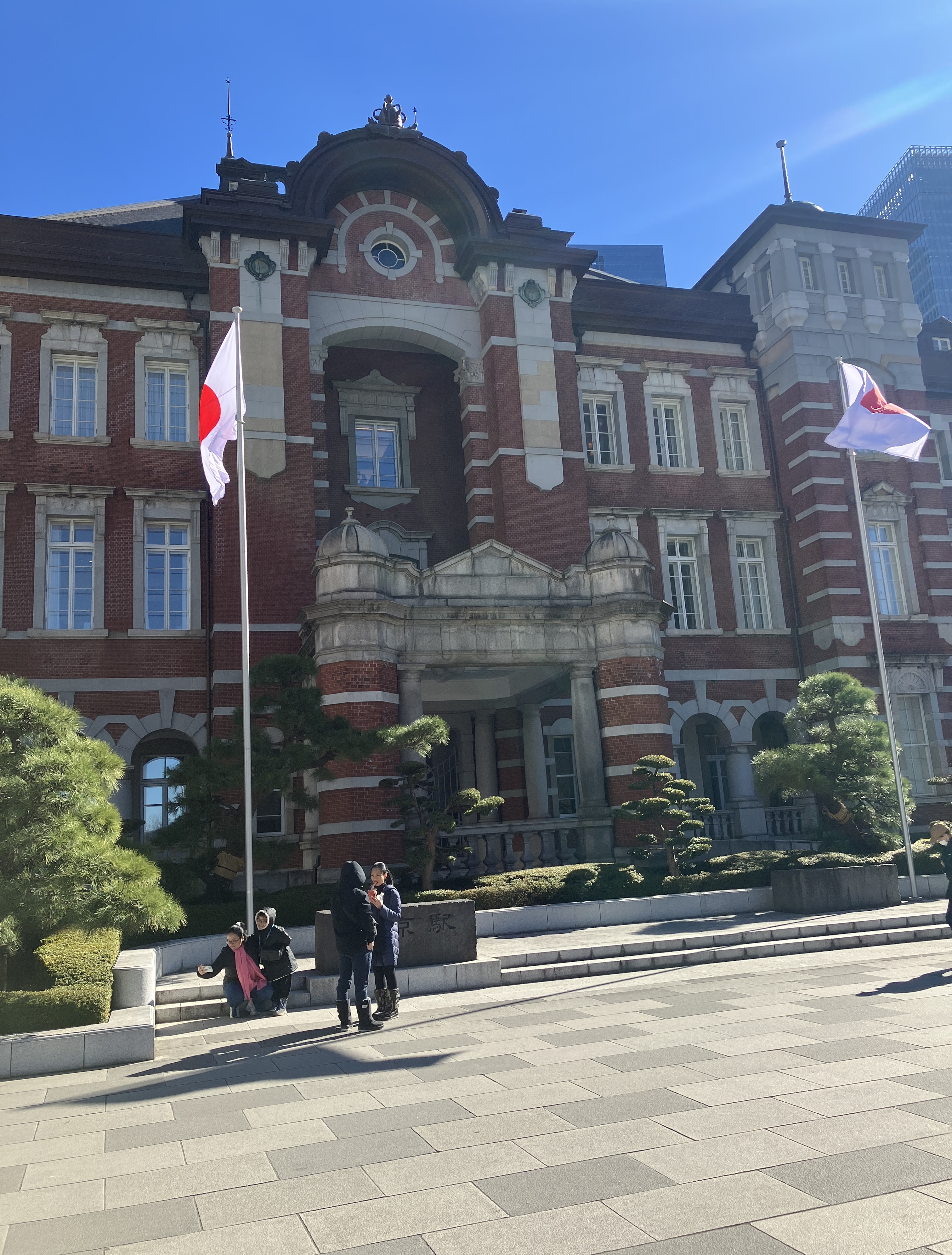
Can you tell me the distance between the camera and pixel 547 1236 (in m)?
4.54

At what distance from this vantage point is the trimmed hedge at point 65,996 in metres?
9.10

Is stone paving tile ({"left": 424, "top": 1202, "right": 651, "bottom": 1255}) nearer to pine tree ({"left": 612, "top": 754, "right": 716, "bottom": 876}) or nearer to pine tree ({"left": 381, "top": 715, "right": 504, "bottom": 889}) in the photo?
pine tree ({"left": 381, "top": 715, "right": 504, "bottom": 889})

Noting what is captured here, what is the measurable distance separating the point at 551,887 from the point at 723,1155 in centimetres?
1026

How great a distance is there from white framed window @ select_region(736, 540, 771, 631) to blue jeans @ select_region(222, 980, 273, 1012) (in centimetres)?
1969

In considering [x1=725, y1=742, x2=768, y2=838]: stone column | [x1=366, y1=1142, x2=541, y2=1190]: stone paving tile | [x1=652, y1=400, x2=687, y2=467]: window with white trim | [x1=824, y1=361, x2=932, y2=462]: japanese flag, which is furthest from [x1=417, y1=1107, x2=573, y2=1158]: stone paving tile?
[x1=652, y1=400, x2=687, y2=467]: window with white trim

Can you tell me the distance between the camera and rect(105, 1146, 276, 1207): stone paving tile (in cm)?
532

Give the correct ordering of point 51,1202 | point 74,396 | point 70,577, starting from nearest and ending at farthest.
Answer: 1. point 51,1202
2. point 70,577
3. point 74,396

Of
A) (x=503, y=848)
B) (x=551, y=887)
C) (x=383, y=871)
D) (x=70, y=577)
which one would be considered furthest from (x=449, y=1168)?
(x=70, y=577)

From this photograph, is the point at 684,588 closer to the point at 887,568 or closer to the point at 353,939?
the point at 887,568

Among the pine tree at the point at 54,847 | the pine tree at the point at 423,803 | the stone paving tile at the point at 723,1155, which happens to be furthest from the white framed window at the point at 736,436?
the stone paving tile at the point at 723,1155

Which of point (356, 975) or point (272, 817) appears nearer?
point (356, 975)

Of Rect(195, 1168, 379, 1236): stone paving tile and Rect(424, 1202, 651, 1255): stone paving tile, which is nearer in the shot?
Rect(424, 1202, 651, 1255): stone paving tile

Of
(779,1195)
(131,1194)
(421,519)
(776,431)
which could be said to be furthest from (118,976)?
(776,431)

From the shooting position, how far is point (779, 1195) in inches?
189
